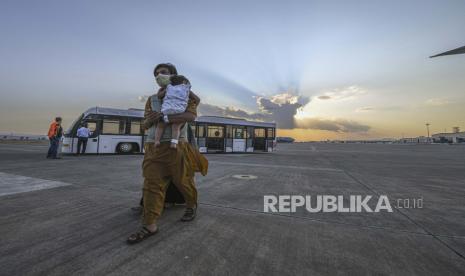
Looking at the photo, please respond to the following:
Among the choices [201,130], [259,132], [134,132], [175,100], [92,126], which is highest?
[259,132]

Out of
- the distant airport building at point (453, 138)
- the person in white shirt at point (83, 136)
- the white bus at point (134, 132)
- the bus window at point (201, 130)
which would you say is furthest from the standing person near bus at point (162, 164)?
the distant airport building at point (453, 138)

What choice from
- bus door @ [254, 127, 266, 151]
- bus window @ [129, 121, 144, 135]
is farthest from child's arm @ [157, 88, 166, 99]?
bus door @ [254, 127, 266, 151]

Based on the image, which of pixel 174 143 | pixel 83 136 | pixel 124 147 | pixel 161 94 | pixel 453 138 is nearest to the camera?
pixel 174 143

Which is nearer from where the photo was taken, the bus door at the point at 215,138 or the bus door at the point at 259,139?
the bus door at the point at 215,138

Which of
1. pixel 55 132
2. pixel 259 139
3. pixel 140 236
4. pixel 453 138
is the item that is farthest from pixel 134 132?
pixel 453 138

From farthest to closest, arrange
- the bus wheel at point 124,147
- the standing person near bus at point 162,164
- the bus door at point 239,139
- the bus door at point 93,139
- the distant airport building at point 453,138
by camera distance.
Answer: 1. the distant airport building at point 453,138
2. the bus door at point 239,139
3. the bus wheel at point 124,147
4. the bus door at point 93,139
5. the standing person near bus at point 162,164

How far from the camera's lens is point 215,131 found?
15.2 meters

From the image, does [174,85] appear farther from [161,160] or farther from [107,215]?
[107,215]

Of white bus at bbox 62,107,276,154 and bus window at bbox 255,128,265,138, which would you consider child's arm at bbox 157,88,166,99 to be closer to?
white bus at bbox 62,107,276,154

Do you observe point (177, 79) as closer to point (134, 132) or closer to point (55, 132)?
point (55, 132)

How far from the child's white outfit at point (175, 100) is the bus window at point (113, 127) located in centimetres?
1170

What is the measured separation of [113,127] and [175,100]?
11.9 meters

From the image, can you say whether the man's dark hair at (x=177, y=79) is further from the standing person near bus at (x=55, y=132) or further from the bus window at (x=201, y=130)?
the bus window at (x=201, y=130)

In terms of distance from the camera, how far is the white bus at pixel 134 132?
447 inches
